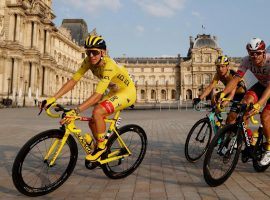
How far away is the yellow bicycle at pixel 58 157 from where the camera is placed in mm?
3547

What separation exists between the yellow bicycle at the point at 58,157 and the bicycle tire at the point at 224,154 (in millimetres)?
1365

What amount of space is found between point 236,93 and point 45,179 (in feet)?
14.5

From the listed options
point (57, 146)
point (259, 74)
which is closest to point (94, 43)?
point (57, 146)

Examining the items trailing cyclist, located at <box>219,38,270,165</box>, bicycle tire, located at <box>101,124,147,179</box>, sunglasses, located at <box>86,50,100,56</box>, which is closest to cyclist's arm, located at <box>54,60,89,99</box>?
sunglasses, located at <box>86,50,100,56</box>

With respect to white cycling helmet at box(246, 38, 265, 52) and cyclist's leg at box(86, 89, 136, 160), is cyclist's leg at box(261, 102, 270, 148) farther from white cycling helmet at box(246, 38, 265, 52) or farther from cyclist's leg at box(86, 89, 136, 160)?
cyclist's leg at box(86, 89, 136, 160)

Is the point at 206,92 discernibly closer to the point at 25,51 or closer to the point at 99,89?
the point at 99,89

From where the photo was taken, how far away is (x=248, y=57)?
5.06 metres

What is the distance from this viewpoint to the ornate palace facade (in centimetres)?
4075

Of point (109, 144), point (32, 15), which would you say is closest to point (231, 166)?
point (109, 144)

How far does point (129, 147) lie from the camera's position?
4832 mm

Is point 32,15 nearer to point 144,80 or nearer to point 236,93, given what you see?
point 236,93

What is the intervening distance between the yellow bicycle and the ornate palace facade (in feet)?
122

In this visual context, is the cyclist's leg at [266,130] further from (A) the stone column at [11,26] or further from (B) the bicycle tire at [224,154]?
(A) the stone column at [11,26]

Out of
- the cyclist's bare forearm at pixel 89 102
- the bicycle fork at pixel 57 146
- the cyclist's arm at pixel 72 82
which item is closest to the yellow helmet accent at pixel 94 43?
the cyclist's arm at pixel 72 82
